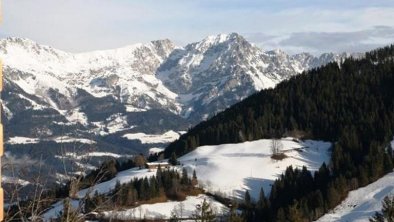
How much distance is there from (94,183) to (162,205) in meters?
178

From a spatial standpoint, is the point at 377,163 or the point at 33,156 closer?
the point at 33,156

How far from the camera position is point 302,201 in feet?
540

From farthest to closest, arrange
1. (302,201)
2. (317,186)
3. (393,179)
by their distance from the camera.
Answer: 1. (317,186)
2. (393,179)
3. (302,201)

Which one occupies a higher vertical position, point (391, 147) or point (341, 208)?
point (391, 147)

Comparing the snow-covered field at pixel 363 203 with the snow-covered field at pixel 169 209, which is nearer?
the snow-covered field at pixel 363 203

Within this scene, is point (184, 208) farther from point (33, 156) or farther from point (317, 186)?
point (33, 156)

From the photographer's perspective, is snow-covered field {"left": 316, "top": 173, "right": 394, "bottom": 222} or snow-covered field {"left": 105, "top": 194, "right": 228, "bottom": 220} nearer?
snow-covered field {"left": 316, "top": 173, "right": 394, "bottom": 222}

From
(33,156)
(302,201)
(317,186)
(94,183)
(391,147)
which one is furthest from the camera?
(391,147)

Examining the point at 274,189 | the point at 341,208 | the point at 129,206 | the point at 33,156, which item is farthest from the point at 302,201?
the point at 33,156

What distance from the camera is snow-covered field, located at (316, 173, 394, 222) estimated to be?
154 metres

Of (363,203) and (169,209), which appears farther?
(169,209)

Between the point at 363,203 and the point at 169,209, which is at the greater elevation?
the point at 363,203

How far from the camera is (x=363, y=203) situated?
165000 millimetres

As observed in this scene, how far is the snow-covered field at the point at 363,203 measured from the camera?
154250 millimetres
